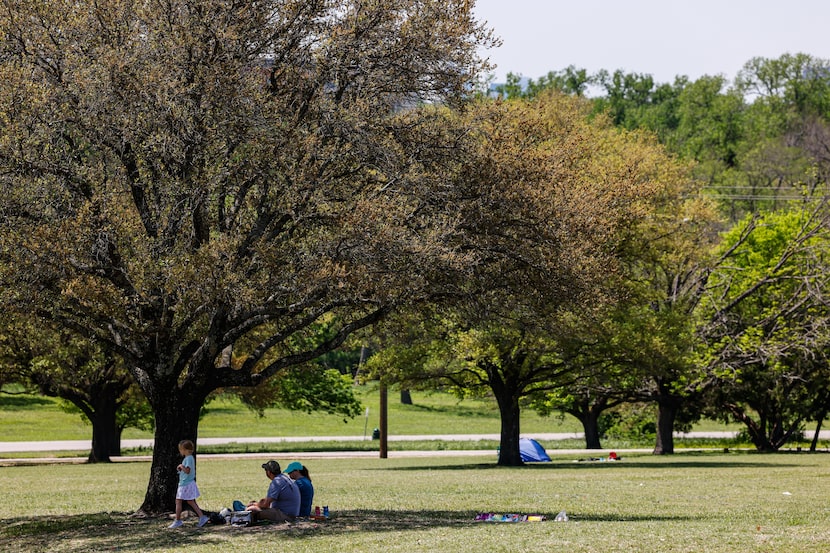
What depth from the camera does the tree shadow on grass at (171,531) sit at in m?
14.3

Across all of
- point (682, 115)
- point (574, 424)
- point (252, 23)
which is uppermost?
point (682, 115)

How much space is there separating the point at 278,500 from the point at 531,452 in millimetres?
23605

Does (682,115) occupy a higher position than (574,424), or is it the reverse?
(682,115)

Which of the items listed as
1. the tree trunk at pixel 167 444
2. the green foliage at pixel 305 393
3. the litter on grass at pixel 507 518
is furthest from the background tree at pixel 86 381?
the litter on grass at pixel 507 518

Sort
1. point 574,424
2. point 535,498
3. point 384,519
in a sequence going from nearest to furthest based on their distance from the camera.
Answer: point 384,519 → point 535,498 → point 574,424

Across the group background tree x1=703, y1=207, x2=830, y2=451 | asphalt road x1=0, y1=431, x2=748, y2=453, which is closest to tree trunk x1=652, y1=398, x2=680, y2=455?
background tree x1=703, y1=207, x2=830, y2=451

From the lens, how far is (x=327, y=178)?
16609 mm

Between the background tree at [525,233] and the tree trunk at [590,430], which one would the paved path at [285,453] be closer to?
the tree trunk at [590,430]

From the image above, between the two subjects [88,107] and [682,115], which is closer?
[88,107]

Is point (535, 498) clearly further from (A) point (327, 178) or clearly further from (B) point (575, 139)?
(B) point (575, 139)

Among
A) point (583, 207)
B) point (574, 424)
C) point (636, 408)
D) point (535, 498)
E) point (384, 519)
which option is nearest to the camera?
point (384, 519)

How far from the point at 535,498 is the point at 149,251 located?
8.88 metres

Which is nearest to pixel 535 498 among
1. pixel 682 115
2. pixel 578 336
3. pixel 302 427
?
pixel 578 336

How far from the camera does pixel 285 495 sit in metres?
15.8
